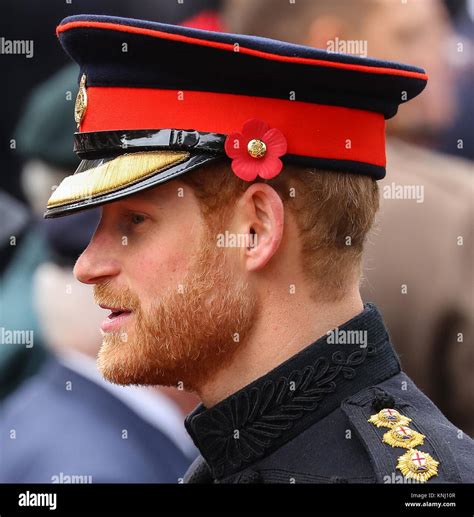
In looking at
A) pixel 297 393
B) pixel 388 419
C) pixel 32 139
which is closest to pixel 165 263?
pixel 297 393

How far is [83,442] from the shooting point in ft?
16.0

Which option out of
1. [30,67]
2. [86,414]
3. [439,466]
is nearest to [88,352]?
[86,414]

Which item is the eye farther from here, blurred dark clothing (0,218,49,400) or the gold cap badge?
blurred dark clothing (0,218,49,400)

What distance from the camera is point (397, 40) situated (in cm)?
547

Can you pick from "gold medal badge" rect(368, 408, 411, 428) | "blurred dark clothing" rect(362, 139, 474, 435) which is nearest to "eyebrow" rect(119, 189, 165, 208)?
"gold medal badge" rect(368, 408, 411, 428)

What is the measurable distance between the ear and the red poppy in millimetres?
40

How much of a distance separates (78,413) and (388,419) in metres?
2.44

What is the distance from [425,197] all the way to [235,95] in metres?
2.44

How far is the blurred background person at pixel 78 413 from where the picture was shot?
480 cm

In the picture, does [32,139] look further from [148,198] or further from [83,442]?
[148,198]

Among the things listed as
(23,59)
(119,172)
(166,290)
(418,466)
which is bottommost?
(418,466)

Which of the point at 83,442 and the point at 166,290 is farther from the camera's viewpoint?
the point at 83,442

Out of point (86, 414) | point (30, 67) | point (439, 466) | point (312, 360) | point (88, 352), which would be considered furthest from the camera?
point (30, 67)
